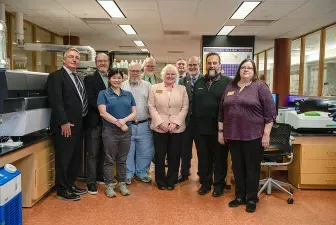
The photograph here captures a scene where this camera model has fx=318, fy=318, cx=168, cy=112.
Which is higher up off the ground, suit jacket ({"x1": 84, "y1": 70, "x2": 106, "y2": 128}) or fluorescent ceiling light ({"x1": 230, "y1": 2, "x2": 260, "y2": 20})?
fluorescent ceiling light ({"x1": 230, "y1": 2, "x2": 260, "y2": 20})

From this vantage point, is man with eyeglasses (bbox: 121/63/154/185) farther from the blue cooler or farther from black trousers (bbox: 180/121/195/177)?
the blue cooler

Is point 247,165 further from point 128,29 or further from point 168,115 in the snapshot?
point 128,29

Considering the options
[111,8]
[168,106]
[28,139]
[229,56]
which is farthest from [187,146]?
[229,56]

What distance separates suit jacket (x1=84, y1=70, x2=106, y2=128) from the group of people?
0.03 feet

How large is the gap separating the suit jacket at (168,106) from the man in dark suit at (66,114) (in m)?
0.75

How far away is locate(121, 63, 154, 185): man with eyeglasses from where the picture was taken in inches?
147

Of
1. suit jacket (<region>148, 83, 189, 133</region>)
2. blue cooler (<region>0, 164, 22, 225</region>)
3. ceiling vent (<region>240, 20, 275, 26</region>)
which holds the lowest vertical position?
blue cooler (<region>0, 164, 22, 225</region>)

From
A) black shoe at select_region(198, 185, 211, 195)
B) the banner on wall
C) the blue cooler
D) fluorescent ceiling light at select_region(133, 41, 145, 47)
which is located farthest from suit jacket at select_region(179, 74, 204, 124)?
fluorescent ceiling light at select_region(133, 41, 145, 47)

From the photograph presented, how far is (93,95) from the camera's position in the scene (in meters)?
3.48

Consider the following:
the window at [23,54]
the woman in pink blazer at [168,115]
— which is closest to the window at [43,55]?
the window at [23,54]

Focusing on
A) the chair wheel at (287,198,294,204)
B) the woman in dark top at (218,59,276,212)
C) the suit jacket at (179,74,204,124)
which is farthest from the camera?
the suit jacket at (179,74,204,124)

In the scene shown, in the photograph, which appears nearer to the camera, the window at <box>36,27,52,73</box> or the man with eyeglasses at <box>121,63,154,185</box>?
the man with eyeglasses at <box>121,63,154,185</box>

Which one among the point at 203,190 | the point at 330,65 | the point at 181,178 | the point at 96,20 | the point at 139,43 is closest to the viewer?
the point at 203,190

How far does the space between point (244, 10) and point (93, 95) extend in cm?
375
